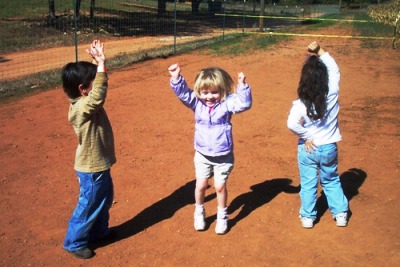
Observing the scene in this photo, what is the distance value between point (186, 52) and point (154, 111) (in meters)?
7.16

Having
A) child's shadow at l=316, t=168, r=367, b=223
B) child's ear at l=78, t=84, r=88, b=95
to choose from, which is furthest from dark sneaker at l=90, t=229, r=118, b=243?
child's shadow at l=316, t=168, r=367, b=223

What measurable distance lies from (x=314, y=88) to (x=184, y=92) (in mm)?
1010

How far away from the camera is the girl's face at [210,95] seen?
11.2 ft

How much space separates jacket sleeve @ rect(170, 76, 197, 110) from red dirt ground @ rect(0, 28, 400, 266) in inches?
44.1

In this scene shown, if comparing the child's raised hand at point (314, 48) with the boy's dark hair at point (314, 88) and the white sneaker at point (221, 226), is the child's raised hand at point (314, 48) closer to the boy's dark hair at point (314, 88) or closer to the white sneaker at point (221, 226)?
the boy's dark hair at point (314, 88)

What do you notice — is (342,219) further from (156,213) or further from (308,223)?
(156,213)

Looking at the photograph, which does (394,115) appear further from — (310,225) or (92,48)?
(92,48)

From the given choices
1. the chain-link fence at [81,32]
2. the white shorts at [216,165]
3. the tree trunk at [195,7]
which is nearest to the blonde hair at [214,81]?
the white shorts at [216,165]

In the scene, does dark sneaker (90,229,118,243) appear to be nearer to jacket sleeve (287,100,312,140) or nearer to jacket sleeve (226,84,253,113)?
jacket sleeve (226,84,253,113)

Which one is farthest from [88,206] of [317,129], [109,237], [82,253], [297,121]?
[317,129]

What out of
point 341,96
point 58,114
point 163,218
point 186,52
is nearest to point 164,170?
point 163,218

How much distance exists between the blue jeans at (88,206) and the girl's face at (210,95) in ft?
3.04

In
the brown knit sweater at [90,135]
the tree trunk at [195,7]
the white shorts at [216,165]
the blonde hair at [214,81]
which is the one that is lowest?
the white shorts at [216,165]

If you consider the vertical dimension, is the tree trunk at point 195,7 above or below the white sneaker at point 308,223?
above
